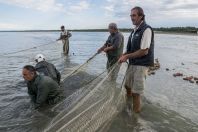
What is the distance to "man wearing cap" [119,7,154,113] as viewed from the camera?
6.75m

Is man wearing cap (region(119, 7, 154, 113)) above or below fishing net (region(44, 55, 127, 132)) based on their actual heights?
above

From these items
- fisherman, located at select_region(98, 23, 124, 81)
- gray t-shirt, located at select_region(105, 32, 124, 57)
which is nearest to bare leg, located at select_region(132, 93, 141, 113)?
fisherman, located at select_region(98, 23, 124, 81)

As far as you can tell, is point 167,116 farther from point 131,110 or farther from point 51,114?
point 51,114

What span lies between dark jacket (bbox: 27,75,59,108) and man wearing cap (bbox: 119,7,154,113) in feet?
6.67

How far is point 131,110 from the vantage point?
318 inches

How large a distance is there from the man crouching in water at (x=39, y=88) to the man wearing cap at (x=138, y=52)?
2.04m

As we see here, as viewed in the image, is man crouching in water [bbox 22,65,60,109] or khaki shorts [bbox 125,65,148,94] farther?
man crouching in water [bbox 22,65,60,109]

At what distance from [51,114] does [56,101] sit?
38 cm

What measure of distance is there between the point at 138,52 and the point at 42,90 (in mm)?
2672

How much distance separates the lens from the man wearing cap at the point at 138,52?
6.75m

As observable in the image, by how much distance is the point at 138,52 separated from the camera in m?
6.77

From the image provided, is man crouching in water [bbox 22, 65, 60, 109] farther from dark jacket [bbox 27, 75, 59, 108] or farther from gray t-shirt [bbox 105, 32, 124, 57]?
gray t-shirt [bbox 105, 32, 124, 57]

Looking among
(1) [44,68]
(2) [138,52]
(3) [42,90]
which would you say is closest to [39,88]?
(3) [42,90]

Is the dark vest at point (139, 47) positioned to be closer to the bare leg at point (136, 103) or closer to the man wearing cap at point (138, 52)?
the man wearing cap at point (138, 52)
